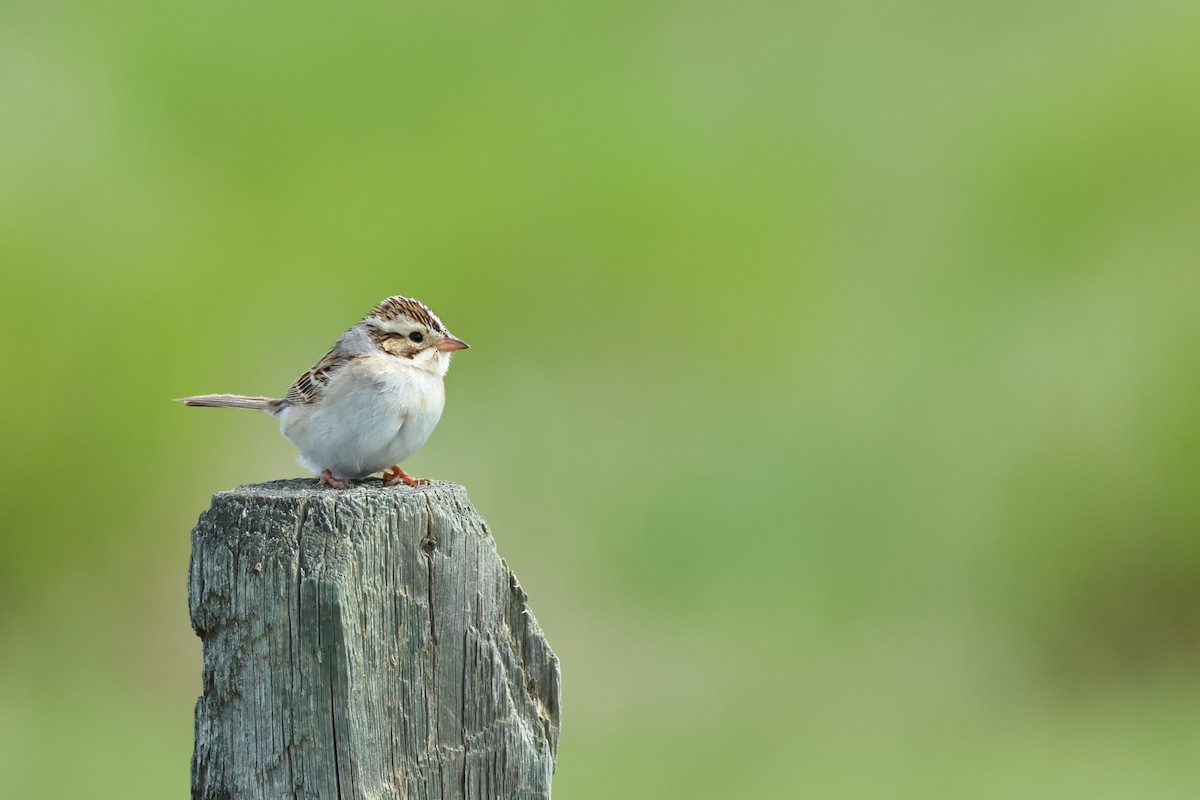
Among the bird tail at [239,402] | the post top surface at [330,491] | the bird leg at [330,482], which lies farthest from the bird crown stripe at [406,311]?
the post top surface at [330,491]

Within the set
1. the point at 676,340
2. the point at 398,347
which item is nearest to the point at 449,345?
the point at 398,347

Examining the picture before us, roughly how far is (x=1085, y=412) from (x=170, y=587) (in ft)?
23.9

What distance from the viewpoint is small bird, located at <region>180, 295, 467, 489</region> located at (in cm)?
394

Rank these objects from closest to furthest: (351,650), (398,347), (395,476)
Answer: (351,650) → (395,476) → (398,347)

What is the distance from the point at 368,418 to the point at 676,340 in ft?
29.5

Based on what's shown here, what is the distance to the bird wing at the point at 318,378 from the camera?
418 cm

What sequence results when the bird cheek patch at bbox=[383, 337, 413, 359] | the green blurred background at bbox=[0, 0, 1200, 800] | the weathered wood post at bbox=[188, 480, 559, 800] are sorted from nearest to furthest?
the weathered wood post at bbox=[188, 480, 559, 800], the bird cheek patch at bbox=[383, 337, 413, 359], the green blurred background at bbox=[0, 0, 1200, 800]

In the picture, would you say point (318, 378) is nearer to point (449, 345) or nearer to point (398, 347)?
point (398, 347)

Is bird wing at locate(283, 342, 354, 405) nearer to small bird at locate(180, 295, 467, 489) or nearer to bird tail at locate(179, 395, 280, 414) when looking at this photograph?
small bird at locate(180, 295, 467, 489)

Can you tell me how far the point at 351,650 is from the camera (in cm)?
281

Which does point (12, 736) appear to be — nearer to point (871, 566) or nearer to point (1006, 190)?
point (871, 566)

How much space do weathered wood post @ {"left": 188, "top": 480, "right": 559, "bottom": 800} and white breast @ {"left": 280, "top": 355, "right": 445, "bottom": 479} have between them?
0.90 meters

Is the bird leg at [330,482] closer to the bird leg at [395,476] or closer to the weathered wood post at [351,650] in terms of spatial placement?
the bird leg at [395,476]

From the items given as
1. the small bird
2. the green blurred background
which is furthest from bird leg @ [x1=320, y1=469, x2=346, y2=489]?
the green blurred background
